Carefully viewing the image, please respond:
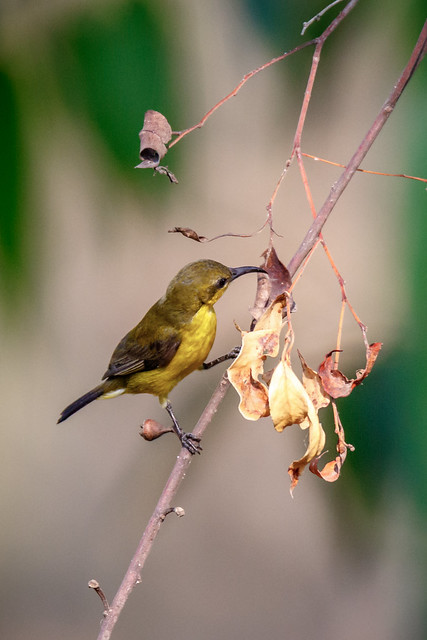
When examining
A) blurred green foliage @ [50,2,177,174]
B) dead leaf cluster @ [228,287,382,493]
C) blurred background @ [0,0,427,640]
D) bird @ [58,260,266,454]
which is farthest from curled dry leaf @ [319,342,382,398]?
blurred green foliage @ [50,2,177,174]

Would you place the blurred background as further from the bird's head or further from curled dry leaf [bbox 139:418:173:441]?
curled dry leaf [bbox 139:418:173:441]

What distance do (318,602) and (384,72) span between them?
2.83 feet

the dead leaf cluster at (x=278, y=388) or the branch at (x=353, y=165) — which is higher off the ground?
the branch at (x=353, y=165)

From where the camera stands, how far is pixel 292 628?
129 cm

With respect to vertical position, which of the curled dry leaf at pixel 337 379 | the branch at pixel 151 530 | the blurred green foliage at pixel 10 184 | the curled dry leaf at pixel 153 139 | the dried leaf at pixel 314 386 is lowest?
the branch at pixel 151 530

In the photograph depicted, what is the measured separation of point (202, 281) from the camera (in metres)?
0.75

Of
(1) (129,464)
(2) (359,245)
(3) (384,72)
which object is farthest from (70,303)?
(3) (384,72)

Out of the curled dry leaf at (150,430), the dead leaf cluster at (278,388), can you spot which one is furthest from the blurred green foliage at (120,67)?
the dead leaf cluster at (278,388)

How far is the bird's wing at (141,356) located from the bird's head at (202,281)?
1.9 inches

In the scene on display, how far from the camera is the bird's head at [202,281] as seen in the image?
735 mm

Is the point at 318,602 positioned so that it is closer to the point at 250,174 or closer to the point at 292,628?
the point at 292,628

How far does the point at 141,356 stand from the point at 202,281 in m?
0.11

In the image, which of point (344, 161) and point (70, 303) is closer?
point (344, 161)

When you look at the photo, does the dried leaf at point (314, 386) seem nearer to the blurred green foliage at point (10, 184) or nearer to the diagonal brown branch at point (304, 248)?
the diagonal brown branch at point (304, 248)
